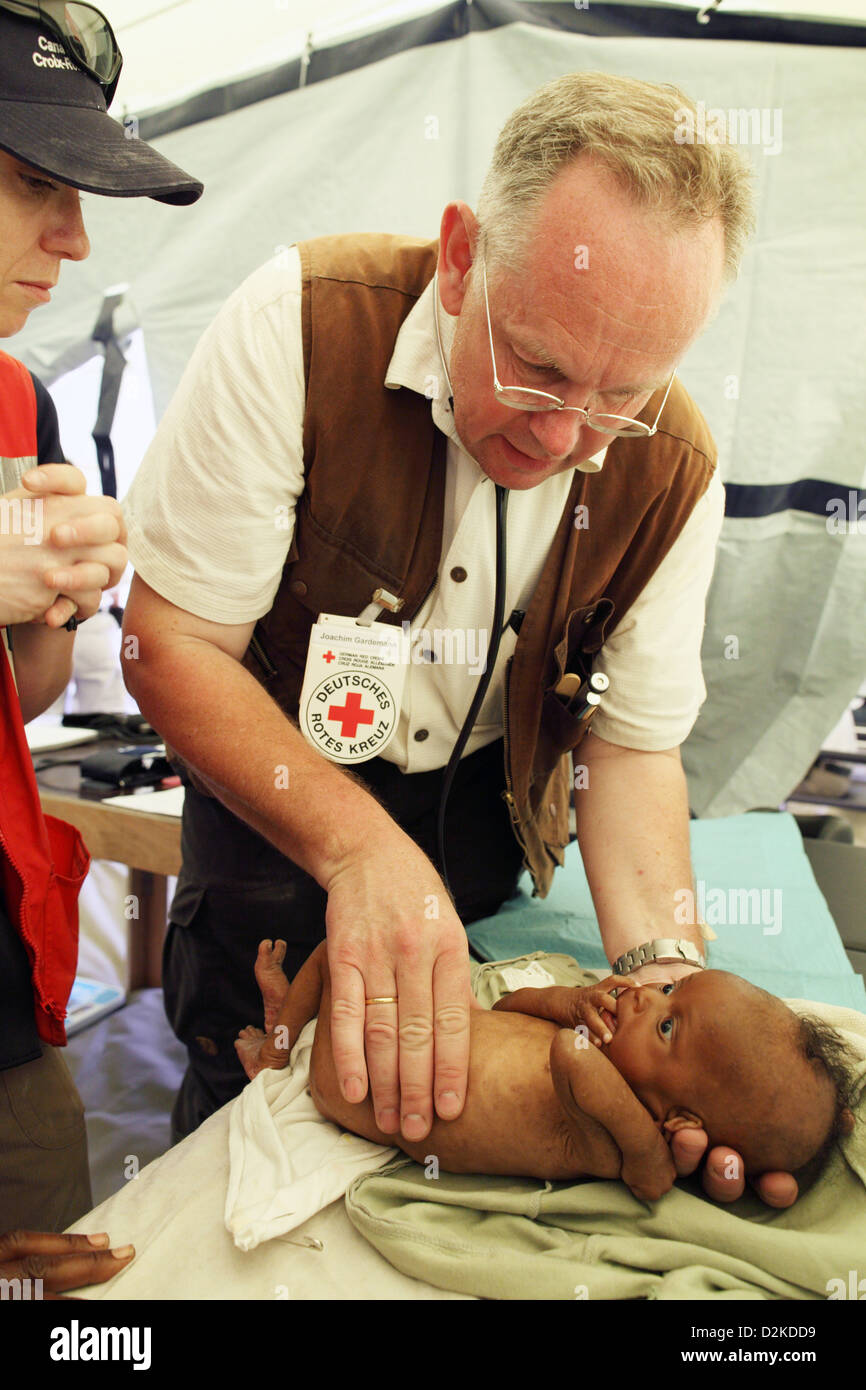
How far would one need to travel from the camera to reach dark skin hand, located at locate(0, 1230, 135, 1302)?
0.94m

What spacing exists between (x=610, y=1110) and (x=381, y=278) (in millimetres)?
1177

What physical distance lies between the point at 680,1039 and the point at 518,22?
2.98 meters

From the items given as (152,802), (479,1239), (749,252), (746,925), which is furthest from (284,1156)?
(749,252)

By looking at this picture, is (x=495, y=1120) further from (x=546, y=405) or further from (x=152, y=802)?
(x=152, y=802)

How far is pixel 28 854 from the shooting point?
122cm

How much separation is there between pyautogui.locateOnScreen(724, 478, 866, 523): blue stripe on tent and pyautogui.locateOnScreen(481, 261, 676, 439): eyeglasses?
1.91 m

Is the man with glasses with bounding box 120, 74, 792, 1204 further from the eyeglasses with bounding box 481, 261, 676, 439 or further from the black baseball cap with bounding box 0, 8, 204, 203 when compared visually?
the black baseball cap with bounding box 0, 8, 204, 203

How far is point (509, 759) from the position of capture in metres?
1.59

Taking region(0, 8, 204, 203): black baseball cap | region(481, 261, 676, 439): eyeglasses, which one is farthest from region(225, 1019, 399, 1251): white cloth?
region(0, 8, 204, 203): black baseball cap

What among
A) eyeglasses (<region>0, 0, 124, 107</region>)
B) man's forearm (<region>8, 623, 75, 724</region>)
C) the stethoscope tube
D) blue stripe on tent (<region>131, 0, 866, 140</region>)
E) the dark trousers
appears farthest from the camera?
blue stripe on tent (<region>131, 0, 866, 140</region>)

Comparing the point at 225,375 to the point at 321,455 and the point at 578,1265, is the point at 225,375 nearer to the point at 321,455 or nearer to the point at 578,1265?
the point at 321,455

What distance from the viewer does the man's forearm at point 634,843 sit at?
1.51 metres

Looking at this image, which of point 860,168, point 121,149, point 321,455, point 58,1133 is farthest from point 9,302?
point 860,168

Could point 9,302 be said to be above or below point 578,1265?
above
